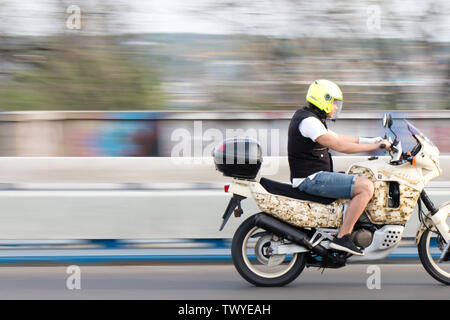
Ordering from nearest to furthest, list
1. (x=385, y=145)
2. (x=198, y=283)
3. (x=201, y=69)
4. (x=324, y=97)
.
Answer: (x=385, y=145) < (x=324, y=97) < (x=198, y=283) < (x=201, y=69)

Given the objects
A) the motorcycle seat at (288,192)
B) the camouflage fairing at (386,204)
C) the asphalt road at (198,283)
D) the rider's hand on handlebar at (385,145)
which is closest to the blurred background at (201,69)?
the asphalt road at (198,283)

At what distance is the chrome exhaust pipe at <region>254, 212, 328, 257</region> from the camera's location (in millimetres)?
6270

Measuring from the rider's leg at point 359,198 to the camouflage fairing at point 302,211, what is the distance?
0.15 metres

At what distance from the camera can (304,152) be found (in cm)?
627

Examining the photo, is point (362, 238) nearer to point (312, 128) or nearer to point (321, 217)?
point (321, 217)

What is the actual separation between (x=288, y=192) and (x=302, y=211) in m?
0.19

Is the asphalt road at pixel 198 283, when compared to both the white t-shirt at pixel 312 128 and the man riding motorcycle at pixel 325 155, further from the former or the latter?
the white t-shirt at pixel 312 128

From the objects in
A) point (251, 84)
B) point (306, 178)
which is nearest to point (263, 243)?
point (306, 178)

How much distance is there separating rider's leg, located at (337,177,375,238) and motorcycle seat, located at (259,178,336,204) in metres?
0.22

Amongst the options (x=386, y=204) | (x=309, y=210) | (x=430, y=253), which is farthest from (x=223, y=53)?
(x=430, y=253)

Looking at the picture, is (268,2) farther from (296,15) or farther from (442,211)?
(442,211)

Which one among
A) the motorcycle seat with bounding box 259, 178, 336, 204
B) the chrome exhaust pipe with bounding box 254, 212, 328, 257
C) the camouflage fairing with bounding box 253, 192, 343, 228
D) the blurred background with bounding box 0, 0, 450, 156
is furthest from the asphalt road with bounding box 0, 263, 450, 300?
the blurred background with bounding box 0, 0, 450, 156

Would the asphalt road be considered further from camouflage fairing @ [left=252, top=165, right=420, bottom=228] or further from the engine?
camouflage fairing @ [left=252, top=165, right=420, bottom=228]

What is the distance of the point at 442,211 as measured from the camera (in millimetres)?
6242
